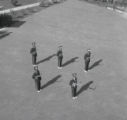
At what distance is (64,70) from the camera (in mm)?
28594

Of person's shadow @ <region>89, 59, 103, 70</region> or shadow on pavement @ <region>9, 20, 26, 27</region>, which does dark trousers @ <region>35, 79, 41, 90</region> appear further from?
shadow on pavement @ <region>9, 20, 26, 27</region>

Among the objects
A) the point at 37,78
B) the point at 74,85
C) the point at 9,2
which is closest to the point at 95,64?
the point at 74,85

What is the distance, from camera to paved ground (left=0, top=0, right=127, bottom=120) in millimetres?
22812

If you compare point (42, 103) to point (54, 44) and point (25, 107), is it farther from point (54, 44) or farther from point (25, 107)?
point (54, 44)

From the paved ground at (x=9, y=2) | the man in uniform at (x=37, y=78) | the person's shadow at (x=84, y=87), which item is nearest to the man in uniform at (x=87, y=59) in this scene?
the person's shadow at (x=84, y=87)

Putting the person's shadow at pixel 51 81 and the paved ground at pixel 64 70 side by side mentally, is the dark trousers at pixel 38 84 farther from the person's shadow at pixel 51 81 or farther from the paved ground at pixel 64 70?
the person's shadow at pixel 51 81

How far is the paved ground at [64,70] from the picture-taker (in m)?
22.8

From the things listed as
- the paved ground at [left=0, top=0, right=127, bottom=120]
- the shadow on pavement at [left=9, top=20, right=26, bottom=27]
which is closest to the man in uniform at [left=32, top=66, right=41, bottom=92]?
the paved ground at [left=0, top=0, right=127, bottom=120]

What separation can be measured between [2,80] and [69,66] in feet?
19.5

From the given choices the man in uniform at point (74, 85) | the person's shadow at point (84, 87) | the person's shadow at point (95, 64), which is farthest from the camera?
the person's shadow at point (95, 64)

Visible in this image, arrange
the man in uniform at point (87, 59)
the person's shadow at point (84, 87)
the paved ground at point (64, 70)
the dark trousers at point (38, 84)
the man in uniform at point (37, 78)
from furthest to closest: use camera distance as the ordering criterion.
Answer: the man in uniform at point (87, 59), the person's shadow at point (84, 87), the dark trousers at point (38, 84), the man in uniform at point (37, 78), the paved ground at point (64, 70)

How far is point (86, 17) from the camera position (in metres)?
46.9

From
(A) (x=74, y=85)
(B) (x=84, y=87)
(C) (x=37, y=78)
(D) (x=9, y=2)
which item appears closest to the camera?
(A) (x=74, y=85)

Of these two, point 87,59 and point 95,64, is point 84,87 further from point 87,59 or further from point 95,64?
point 95,64
